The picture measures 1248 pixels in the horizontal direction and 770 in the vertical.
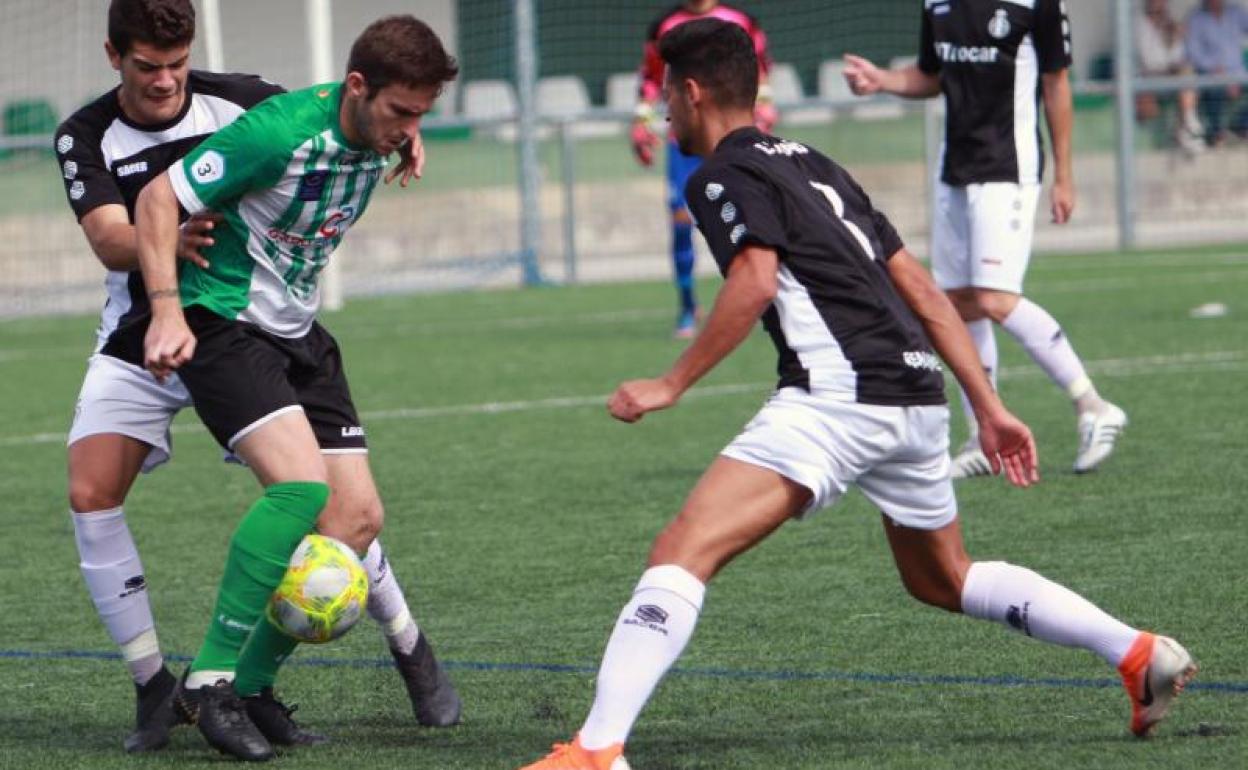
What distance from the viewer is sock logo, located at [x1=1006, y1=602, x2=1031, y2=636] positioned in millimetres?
4629

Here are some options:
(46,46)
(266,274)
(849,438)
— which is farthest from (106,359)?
(46,46)

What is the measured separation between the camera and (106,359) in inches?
202

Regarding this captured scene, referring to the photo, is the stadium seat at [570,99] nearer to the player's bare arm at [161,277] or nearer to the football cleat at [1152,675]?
the player's bare arm at [161,277]

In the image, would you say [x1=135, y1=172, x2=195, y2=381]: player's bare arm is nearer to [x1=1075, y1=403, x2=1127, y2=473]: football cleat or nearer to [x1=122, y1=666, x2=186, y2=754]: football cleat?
[x1=122, y1=666, x2=186, y2=754]: football cleat

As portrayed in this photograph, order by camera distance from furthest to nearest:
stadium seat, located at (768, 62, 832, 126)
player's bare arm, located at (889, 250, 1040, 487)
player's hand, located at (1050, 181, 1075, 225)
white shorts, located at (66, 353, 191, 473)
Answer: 1. stadium seat, located at (768, 62, 832, 126)
2. player's hand, located at (1050, 181, 1075, 225)
3. white shorts, located at (66, 353, 191, 473)
4. player's bare arm, located at (889, 250, 1040, 487)

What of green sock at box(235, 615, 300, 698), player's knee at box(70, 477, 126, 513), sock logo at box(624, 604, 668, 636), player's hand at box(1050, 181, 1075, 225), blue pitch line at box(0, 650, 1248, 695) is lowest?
blue pitch line at box(0, 650, 1248, 695)

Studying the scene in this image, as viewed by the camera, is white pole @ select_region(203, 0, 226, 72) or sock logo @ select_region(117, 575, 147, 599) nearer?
sock logo @ select_region(117, 575, 147, 599)

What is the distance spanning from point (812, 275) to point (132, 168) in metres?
1.72

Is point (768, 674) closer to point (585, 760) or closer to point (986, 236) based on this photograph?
point (585, 760)

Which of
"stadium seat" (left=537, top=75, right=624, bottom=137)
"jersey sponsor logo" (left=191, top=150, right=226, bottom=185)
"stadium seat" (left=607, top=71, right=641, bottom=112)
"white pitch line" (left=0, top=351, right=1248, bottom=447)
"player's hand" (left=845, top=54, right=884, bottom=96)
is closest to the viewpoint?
"jersey sponsor logo" (left=191, top=150, right=226, bottom=185)

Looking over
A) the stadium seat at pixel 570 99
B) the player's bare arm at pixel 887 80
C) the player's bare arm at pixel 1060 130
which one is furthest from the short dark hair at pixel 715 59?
the stadium seat at pixel 570 99

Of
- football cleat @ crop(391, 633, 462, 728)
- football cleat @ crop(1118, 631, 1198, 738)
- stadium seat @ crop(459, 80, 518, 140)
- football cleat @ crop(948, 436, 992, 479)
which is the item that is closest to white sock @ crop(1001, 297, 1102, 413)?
football cleat @ crop(948, 436, 992, 479)

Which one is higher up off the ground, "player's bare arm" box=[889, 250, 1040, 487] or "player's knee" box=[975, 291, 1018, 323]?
"player's bare arm" box=[889, 250, 1040, 487]

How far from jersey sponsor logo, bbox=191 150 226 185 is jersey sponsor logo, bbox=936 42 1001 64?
4363 millimetres
